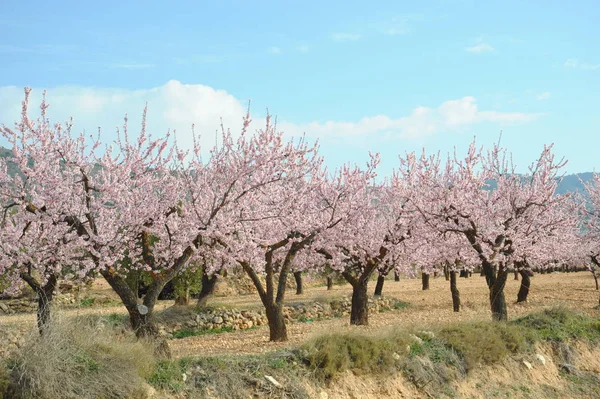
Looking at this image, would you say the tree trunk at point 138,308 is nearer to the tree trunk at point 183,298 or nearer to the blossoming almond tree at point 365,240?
the blossoming almond tree at point 365,240

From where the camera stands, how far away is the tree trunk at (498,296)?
720 inches

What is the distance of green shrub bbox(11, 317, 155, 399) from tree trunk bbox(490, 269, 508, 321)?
1190cm

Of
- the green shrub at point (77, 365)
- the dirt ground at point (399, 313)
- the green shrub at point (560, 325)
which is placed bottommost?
the dirt ground at point (399, 313)

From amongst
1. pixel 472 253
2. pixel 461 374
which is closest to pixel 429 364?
pixel 461 374

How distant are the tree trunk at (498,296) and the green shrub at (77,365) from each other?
39.0ft

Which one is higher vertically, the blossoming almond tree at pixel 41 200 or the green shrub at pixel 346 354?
the blossoming almond tree at pixel 41 200

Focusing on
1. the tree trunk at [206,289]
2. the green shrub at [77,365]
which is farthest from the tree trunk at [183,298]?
the green shrub at [77,365]

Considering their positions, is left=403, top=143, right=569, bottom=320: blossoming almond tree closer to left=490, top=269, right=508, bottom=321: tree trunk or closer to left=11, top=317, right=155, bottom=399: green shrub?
left=490, top=269, right=508, bottom=321: tree trunk

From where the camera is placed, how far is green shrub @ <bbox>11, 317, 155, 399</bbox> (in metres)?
9.23

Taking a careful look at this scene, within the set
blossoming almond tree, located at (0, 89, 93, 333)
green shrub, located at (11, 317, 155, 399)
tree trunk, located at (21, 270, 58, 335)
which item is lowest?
green shrub, located at (11, 317, 155, 399)

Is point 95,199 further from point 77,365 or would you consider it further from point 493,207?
point 493,207

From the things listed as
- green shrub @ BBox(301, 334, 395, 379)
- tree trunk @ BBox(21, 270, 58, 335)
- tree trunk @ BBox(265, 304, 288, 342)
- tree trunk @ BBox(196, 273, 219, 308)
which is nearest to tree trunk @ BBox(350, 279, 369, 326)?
tree trunk @ BBox(265, 304, 288, 342)

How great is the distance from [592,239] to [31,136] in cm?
2870

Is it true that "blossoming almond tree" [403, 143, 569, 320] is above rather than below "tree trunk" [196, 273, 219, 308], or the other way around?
above
